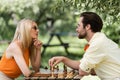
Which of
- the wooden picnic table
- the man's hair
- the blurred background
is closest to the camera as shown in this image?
the wooden picnic table

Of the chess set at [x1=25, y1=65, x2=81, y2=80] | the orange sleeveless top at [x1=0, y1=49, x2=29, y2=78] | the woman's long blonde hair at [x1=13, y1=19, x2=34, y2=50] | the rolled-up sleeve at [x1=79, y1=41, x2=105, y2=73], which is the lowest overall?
the orange sleeveless top at [x1=0, y1=49, x2=29, y2=78]

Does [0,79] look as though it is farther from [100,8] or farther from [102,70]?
[100,8]

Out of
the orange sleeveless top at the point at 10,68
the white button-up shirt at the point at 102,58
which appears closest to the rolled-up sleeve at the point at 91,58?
the white button-up shirt at the point at 102,58

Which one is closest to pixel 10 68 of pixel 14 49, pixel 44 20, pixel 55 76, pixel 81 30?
pixel 14 49

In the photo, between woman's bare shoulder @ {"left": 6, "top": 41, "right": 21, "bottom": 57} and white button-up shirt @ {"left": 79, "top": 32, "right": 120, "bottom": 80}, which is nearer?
white button-up shirt @ {"left": 79, "top": 32, "right": 120, "bottom": 80}

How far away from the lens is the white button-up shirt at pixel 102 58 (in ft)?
15.8

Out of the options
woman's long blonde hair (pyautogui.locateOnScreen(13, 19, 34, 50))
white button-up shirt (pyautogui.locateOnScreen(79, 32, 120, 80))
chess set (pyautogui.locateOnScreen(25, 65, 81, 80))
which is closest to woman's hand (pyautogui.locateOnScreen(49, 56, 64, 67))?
chess set (pyautogui.locateOnScreen(25, 65, 81, 80))

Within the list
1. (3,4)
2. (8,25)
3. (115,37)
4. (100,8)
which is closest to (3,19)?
(8,25)

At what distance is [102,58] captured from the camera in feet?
16.0

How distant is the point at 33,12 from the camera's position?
67.5ft

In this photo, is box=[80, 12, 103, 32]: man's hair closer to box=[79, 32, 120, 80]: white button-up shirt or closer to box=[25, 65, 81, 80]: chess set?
box=[79, 32, 120, 80]: white button-up shirt

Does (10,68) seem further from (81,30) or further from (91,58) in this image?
(91,58)

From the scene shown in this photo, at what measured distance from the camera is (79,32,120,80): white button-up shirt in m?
4.82

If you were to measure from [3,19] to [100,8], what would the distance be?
14597 millimetres
